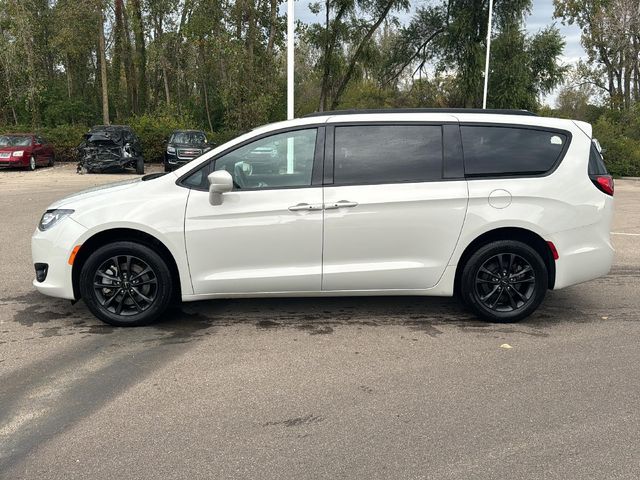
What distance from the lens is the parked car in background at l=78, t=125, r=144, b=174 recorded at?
21969 mm

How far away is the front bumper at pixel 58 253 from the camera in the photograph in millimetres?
4855

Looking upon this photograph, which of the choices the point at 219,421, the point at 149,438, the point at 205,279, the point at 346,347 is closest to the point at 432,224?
the point at 346,347

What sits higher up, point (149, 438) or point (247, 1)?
point (247, 1)

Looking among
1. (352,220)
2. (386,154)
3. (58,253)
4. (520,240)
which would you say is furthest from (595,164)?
(58,253)

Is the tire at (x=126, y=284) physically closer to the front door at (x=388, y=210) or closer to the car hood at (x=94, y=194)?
the car hood at (x=94, y=194)

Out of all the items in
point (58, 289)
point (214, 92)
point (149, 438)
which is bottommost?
point (149, 438)

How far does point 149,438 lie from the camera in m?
3.23

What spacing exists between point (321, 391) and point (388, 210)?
1737mm

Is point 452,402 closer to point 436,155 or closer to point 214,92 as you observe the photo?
point 436,155

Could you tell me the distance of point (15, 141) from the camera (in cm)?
2394

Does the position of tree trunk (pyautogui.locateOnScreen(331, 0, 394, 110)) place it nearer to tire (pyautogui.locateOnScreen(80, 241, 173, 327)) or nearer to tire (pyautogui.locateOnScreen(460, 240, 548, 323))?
tire (pyautogui.locateOnScreen(460, 240, 548, 323))

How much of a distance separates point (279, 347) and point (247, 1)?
2393 cm

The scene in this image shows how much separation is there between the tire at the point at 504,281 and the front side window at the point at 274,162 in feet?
5.50

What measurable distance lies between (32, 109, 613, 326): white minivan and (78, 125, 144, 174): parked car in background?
17.9 meters
